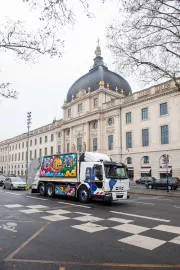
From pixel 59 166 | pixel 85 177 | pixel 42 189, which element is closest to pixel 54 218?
pixel 85 177

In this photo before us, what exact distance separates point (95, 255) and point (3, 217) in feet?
19.3

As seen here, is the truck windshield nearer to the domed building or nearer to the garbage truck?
the garbage truck

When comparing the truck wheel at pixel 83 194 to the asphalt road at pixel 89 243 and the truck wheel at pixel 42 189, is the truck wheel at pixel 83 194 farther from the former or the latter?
the asphalt road at pixel 89 243

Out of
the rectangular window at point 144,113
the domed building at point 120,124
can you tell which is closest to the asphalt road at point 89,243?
the domed building at point 120,124

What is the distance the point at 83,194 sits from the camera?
15211 mm

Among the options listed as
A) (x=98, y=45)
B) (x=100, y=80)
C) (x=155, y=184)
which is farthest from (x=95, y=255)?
(x=98, y=45)

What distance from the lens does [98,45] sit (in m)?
71.5

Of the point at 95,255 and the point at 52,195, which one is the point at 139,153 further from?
the point at 95,255

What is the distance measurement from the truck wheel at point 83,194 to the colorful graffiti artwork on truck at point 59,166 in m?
1.23

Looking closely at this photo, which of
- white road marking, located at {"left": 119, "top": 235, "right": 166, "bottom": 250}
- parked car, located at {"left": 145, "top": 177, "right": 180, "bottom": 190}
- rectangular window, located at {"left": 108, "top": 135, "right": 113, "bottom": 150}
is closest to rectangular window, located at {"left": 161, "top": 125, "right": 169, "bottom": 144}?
parked car, located at {"left": 145, "top": 177, "right": 180, "bottom": 190}

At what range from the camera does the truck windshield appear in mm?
14547

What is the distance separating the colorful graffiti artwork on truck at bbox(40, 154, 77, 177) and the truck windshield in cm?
270

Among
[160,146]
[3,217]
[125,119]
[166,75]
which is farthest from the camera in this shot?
[125,119]

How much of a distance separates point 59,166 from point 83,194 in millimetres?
3672
